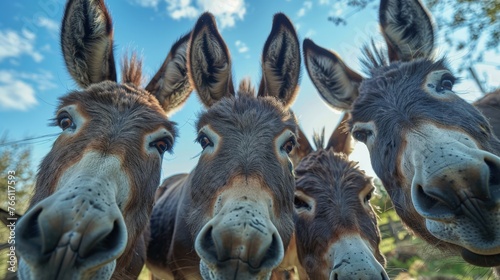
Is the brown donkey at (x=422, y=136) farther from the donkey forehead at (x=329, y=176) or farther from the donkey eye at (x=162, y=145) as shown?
the donkey eye at (x=162, y=145)

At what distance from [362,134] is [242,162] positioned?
5.10ft

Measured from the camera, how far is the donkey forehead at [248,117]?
3107 mm

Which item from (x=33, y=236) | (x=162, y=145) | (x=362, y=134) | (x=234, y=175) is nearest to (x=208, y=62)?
(x=162, y=145)

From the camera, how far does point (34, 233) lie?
79.7 inches

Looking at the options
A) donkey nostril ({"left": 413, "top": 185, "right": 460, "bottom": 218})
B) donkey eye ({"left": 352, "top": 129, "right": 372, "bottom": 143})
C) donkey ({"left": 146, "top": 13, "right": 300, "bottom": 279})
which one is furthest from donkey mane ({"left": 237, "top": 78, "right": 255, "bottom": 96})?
donkey nostril ({"left": 413, "top": 185, "right": 460, "bottom": 218})

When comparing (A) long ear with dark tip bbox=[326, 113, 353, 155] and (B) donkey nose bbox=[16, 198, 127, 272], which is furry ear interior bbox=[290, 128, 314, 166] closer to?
(A) long ear with dark tip bbox=[326, 113, 353, 155]

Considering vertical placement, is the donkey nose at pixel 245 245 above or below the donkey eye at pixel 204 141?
below

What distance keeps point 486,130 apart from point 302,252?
88.7 inches

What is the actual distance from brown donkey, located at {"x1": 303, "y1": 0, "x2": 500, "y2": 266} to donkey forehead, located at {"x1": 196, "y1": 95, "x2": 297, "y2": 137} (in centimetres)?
90

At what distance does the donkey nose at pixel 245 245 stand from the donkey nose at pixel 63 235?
635mm

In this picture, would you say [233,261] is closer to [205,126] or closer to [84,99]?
[205,126]

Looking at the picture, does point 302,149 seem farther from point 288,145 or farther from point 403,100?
point 403,100

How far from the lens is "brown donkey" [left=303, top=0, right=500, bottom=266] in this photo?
221cm

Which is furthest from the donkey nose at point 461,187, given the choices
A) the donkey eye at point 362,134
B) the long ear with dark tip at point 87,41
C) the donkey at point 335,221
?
the long ear with dark tip at point 87,41
